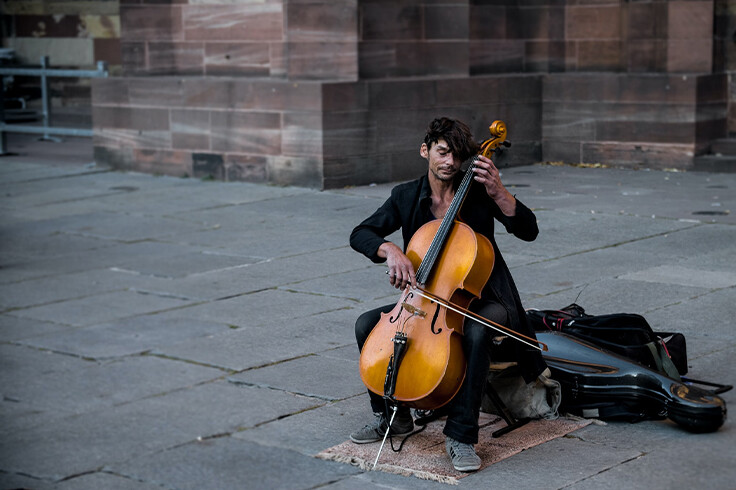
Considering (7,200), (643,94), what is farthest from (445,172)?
(643,94)

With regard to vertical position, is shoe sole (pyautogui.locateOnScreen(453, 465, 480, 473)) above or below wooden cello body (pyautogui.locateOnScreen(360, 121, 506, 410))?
below

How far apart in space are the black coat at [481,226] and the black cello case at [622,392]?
11.1 inches

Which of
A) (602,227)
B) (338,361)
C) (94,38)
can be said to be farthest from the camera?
(94,38)

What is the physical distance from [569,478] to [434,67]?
9.30 metres

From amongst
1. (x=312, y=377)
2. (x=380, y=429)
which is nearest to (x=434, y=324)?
(x=380, y=429)

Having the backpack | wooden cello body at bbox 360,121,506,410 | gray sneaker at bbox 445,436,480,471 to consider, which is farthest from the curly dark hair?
gray sneaker at bbox 445,436,480,471

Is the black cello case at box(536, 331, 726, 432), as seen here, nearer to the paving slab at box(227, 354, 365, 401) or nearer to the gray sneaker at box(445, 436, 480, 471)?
the gray sneaker at box(445, 436, 480, 471)

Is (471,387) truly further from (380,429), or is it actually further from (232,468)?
(232,468)

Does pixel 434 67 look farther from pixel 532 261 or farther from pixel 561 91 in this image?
pixel 532 261

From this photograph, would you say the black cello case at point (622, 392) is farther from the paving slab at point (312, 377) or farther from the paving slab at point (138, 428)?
the paving slab at point (138, 428)

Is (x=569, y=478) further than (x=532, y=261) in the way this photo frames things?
No

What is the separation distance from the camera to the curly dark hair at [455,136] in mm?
4574

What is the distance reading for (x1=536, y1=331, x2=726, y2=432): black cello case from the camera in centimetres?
462

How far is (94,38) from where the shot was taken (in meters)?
20.8
